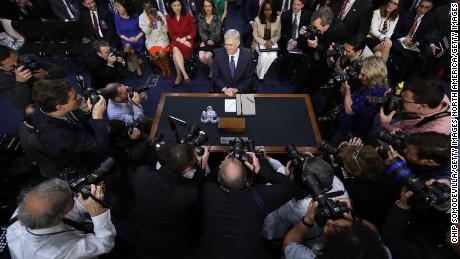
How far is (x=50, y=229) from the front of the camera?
68.4 inches

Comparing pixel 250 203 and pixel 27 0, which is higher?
pixel 27 0

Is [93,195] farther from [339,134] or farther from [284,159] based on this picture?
[339,134]

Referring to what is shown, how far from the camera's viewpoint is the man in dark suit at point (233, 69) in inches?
155

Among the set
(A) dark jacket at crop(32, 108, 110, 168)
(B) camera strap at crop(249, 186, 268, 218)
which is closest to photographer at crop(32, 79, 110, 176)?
(A) dark jacket at crop(32, 108, 110, 168)

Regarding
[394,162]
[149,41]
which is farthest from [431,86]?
[149,41]

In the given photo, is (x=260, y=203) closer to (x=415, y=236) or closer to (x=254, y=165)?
(x=254, y=165)

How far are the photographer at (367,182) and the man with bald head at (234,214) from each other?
61cm

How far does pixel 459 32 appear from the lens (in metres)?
4.49

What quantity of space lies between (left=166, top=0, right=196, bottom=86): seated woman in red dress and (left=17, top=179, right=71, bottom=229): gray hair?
340 cm

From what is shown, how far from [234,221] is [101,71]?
10.3 feet

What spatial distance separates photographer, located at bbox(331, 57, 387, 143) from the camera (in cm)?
298

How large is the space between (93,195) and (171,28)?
145 inches

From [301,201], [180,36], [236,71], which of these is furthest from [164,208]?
[180,36]

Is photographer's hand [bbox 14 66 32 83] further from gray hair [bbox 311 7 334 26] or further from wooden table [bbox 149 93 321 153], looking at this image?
gray hair [bbox 311 7 334 26]
